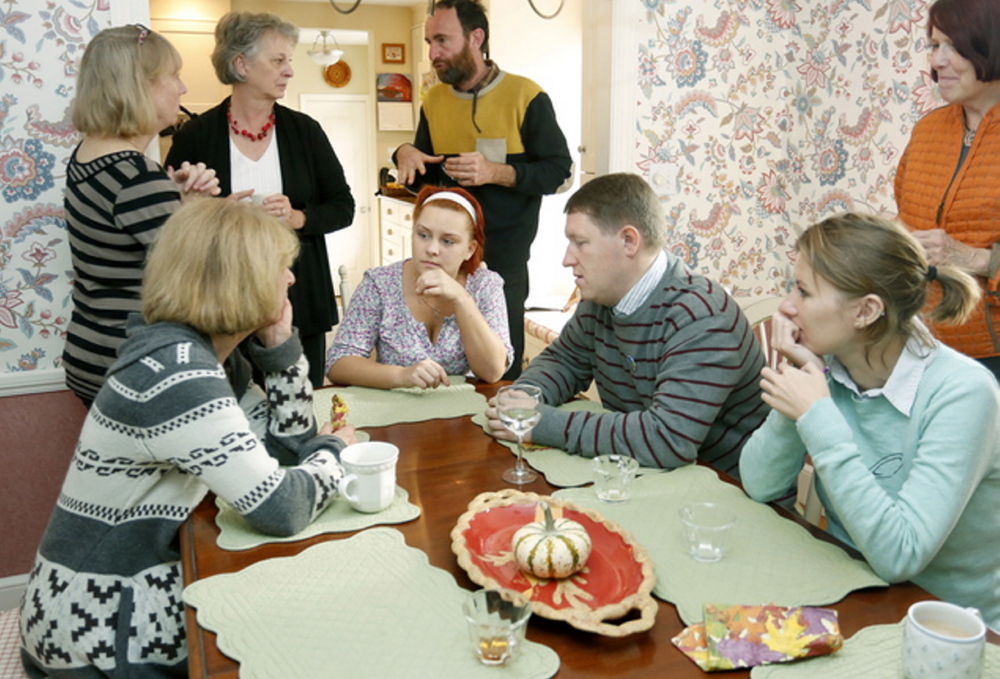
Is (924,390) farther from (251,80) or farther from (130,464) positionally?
(251,80)

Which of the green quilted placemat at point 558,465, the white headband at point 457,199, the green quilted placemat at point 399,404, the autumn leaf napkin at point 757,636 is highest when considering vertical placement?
the white headband at point 457,199

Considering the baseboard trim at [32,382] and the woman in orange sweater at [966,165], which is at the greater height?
the woman in orange sweater at [966,165]

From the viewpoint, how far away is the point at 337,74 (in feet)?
28.7

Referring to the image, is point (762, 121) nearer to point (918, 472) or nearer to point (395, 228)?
point (918, 472)

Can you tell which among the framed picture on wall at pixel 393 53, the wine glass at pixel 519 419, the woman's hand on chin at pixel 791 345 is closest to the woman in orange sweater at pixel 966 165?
the woman's hand on chin at pixel 791 345

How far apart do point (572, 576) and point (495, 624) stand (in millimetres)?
244

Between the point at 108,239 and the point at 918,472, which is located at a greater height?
the point at 108,239

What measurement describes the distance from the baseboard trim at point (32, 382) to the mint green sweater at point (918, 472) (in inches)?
80.2

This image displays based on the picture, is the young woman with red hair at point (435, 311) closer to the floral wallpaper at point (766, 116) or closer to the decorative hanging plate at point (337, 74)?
the floral wallpaper at point (766, 116)

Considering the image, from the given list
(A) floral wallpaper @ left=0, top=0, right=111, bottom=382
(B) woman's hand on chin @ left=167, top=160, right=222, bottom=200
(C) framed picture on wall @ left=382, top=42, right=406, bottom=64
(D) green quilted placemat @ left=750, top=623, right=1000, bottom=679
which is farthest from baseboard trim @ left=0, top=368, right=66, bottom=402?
(C) framed picture on wall @ left=382, top=42, right=406, bottom=64

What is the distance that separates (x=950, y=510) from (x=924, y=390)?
194mm

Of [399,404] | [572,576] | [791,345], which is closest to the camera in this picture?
[572,576]

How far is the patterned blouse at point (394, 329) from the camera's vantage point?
2.24 m

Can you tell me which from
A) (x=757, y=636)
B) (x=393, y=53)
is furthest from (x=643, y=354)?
(x=393, y=53)
